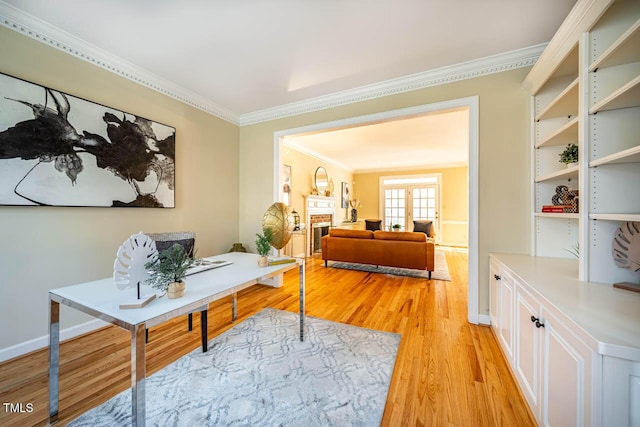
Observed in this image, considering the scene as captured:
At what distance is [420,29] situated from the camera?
1.90 metres

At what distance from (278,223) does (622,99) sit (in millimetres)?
2138

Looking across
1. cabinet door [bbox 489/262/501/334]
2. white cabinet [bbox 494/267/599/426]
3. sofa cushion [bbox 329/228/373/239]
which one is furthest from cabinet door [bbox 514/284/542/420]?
sofa cushion [bbox 329/228/373/239]

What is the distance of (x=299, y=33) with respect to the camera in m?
1.95

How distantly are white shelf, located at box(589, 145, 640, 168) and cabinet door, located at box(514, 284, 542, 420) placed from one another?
0.79 m

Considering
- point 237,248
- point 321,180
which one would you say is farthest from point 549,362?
point 321,180

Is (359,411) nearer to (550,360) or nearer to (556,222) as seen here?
(550,360)

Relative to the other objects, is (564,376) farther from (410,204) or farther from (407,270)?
(410,204)

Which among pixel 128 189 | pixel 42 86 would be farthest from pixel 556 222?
pixel 42 86

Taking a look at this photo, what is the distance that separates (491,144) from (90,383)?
3.74 meters

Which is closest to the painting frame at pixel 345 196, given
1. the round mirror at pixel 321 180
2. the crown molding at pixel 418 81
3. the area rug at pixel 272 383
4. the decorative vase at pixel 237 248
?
the round mirror at pixel 321 180

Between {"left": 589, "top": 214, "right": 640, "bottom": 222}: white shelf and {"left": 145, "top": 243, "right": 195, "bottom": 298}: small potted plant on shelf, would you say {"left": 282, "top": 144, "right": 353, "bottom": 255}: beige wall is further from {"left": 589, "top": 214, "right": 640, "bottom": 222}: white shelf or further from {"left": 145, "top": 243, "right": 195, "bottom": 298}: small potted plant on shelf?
{"left": 589, "top": 214, "right": 640, "bottom": 222}: white shelf

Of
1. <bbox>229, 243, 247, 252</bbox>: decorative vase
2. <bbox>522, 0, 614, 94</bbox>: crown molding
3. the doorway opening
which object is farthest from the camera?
<bbox>229, 243, 247, 252</bbox>: decorative vase

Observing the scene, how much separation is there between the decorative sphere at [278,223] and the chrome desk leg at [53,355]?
1.20 metres

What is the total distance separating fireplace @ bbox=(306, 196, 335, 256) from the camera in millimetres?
5750
